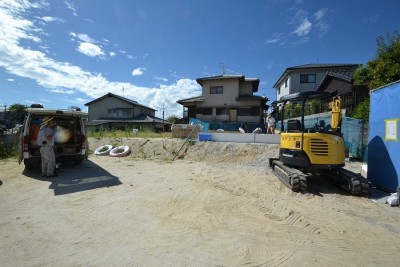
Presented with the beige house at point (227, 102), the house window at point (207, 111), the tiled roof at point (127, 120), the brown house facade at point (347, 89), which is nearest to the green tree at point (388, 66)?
the brown house facade at point (347, 89)

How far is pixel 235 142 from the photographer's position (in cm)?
1422

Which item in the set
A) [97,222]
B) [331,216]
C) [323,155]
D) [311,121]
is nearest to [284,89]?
[311,121]

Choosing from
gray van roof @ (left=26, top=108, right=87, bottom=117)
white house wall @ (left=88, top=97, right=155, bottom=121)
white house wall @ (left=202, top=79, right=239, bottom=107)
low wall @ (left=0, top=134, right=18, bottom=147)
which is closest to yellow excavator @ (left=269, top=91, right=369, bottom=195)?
gray van roof @ (left=26, top=108, right=87, bottom=117)

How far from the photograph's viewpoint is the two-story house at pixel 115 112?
35.4 meters

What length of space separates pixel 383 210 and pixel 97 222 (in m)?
6.21

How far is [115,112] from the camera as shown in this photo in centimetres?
3694

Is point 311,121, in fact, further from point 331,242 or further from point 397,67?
point 331,242

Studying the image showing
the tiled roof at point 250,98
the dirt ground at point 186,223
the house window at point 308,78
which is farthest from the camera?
the house window at point 308,78

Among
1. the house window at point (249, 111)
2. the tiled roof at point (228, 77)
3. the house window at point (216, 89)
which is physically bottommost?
the house window at point (249, 111)

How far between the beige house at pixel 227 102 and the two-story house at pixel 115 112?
9.68 metres

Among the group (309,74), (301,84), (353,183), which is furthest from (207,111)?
(353,183)

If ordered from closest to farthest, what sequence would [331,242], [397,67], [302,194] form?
[331,242]
[302,194]
[397,67]

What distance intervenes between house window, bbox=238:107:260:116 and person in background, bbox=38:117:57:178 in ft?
73.7

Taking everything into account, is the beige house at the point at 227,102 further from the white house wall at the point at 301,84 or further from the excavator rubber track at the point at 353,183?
the excavator rubber track at the point at 353,183
